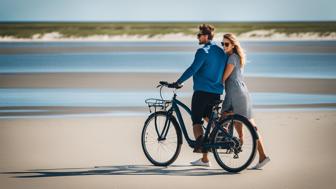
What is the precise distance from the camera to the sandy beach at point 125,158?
31.0 feet

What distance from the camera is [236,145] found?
9922mm

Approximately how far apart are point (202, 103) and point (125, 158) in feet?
5.11

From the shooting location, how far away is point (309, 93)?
22094mm

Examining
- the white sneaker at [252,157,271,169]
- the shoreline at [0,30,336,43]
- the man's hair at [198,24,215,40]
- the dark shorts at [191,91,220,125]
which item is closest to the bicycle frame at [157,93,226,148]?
the dark shorts at [191,91,220,125]

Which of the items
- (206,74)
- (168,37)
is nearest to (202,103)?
(206,74)

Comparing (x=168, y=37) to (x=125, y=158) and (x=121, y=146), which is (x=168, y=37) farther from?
(x=125, y=158)

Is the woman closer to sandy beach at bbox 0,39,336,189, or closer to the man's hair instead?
the man's hair

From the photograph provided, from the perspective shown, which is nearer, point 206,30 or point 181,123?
point 206,30

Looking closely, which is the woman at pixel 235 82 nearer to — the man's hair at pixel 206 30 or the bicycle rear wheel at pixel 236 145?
the man's hair at pixel 206 30

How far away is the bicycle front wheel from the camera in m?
10.5

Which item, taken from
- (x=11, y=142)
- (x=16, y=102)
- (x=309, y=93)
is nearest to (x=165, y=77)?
(x=309, y=93)

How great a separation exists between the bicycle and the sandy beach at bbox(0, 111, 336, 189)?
0.48ft

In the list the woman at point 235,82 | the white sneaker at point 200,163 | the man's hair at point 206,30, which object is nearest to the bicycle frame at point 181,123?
the white sneaker at point 200,163

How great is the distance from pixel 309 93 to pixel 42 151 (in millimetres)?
11776
